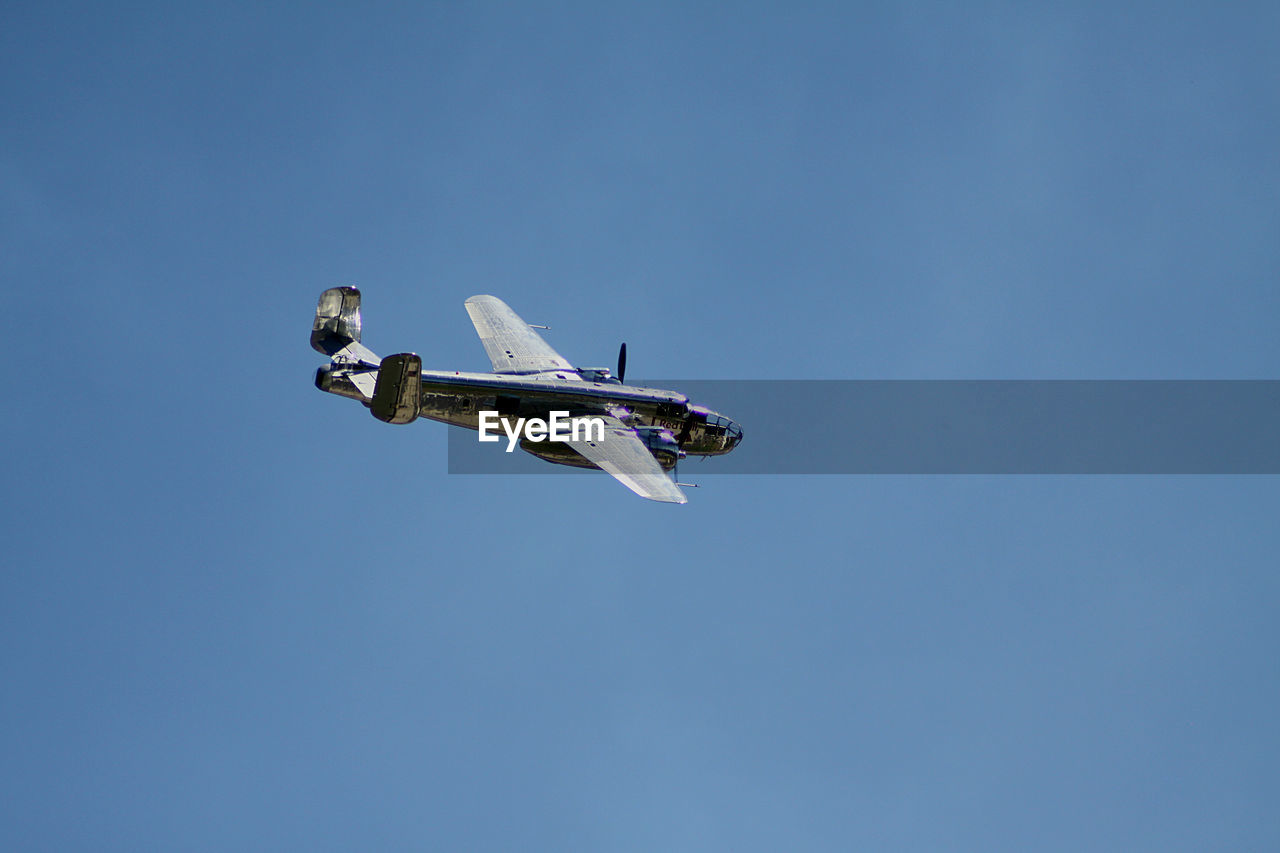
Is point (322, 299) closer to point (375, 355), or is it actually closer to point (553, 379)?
point (375, 355)

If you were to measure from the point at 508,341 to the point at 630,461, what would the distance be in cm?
1651

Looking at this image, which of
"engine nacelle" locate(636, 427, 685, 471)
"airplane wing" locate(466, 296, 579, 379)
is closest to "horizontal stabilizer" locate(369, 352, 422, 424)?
"airplane wing" locate(466, 296, 579, 379)

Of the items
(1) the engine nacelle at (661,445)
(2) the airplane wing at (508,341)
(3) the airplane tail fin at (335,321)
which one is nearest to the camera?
(3) the airplane tail fin at (335,321)

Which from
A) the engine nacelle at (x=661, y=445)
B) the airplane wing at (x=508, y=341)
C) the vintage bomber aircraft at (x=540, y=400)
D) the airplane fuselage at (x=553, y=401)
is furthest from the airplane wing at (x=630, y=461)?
the airplane wing at (x=508, y=341)

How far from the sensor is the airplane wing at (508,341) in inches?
2615

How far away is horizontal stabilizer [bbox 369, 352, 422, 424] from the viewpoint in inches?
2056

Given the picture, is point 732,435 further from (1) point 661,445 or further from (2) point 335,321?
(2) point 335,321

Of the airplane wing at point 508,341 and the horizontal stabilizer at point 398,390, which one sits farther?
the airplane wing at point 508,341

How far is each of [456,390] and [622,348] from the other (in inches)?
501

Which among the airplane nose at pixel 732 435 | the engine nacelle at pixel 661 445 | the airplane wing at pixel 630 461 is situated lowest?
the airplane wing at pixel 630 461

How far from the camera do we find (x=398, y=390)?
52.8 meters

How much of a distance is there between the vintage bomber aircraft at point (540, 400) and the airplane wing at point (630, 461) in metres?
0.05

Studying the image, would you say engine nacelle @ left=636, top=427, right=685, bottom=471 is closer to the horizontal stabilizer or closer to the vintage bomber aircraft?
the vintage bomber aircraft

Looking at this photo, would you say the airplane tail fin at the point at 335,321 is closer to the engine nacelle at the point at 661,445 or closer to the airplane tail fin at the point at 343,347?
the airplane tail fin at the point at 343,347
